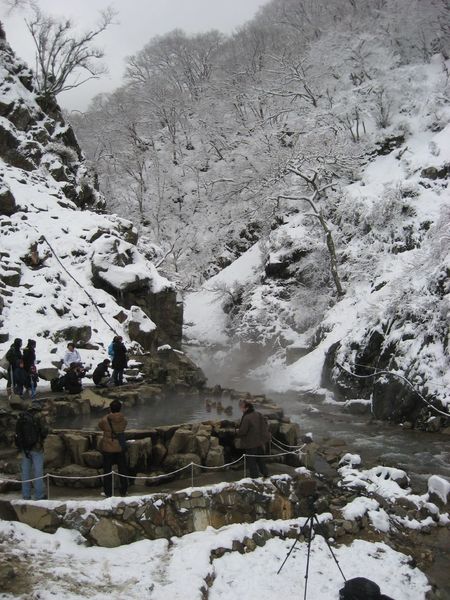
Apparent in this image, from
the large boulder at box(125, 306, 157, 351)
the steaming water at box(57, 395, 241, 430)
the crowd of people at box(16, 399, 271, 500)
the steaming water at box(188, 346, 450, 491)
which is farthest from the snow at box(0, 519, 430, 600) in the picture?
the large boulder at box(125, 306, 157, 351)

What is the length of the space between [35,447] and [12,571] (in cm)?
183

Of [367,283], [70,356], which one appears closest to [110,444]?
[70,356]

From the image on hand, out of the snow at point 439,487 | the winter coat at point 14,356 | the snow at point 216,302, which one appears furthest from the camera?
the snow at point 216,302

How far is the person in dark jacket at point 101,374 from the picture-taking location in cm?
1366

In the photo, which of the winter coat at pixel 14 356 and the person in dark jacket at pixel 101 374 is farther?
the person in dark jacket at pixel 101 374

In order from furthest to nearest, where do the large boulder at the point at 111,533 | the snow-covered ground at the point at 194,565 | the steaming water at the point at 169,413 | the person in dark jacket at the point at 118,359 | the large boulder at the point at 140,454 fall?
the person in dark jacket at the point at 118,359
the steaming water at the point at 169,413
the large boulder at the point at 140,454
the large boulder at the point at 111,533
the snow-covered ground at the point at 194,565

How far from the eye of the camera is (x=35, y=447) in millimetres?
6941

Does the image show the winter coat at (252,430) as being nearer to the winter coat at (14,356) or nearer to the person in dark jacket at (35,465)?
the person in dark jacket at (35,465)

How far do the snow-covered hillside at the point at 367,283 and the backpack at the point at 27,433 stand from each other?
9967 millimetres

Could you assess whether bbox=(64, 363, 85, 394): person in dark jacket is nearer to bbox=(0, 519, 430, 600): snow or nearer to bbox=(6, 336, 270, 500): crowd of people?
bbox=(6, 336, 270, 500): crowd of people

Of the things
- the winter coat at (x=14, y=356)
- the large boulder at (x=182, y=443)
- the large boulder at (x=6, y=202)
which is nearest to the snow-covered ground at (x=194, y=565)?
the large boulder at (x=182, y=443)

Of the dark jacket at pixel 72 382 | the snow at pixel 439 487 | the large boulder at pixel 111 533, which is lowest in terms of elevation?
the snow at pixel 439 487

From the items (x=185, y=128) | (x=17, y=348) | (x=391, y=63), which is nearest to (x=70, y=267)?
(x=17, y=348)

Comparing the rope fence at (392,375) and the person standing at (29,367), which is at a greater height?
the person standing at (29,367)
